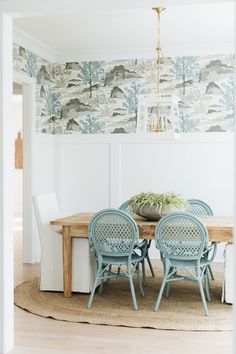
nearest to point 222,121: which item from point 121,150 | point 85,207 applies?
point 121,150

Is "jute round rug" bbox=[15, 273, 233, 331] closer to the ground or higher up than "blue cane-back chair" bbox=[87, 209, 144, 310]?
closer to the ground

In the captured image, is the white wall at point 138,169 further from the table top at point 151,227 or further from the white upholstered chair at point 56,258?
the white upholstered chair at point 56,258

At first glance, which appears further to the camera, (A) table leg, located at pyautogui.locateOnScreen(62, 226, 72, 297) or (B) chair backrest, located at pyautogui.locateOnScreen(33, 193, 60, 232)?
(B) chair backrest, located at pyautogui.locateOnScreen(33, 193, 60, 232)

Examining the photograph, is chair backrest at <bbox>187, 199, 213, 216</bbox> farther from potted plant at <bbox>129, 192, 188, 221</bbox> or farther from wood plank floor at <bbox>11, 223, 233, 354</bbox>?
wood plank floor at <bbox>11, 223, 233, 354</bbox>

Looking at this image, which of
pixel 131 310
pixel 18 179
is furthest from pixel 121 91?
pixel 18 179

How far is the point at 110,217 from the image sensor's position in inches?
180

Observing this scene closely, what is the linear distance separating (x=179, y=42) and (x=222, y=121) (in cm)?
116

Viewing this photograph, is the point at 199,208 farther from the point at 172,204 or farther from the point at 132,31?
the point at 132,31

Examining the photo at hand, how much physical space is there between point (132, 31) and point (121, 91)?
3.75 ft

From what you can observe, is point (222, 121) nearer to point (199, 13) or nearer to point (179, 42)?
point (179, 42)

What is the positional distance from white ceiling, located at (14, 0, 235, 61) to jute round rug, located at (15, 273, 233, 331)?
267 centimetres

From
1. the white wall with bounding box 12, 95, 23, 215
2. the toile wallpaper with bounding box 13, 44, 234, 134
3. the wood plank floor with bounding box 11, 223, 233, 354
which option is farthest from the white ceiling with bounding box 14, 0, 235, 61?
the white wall with bounding box 12, 95, 23, 215

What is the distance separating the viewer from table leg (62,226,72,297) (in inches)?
197

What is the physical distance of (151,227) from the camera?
473 cm
